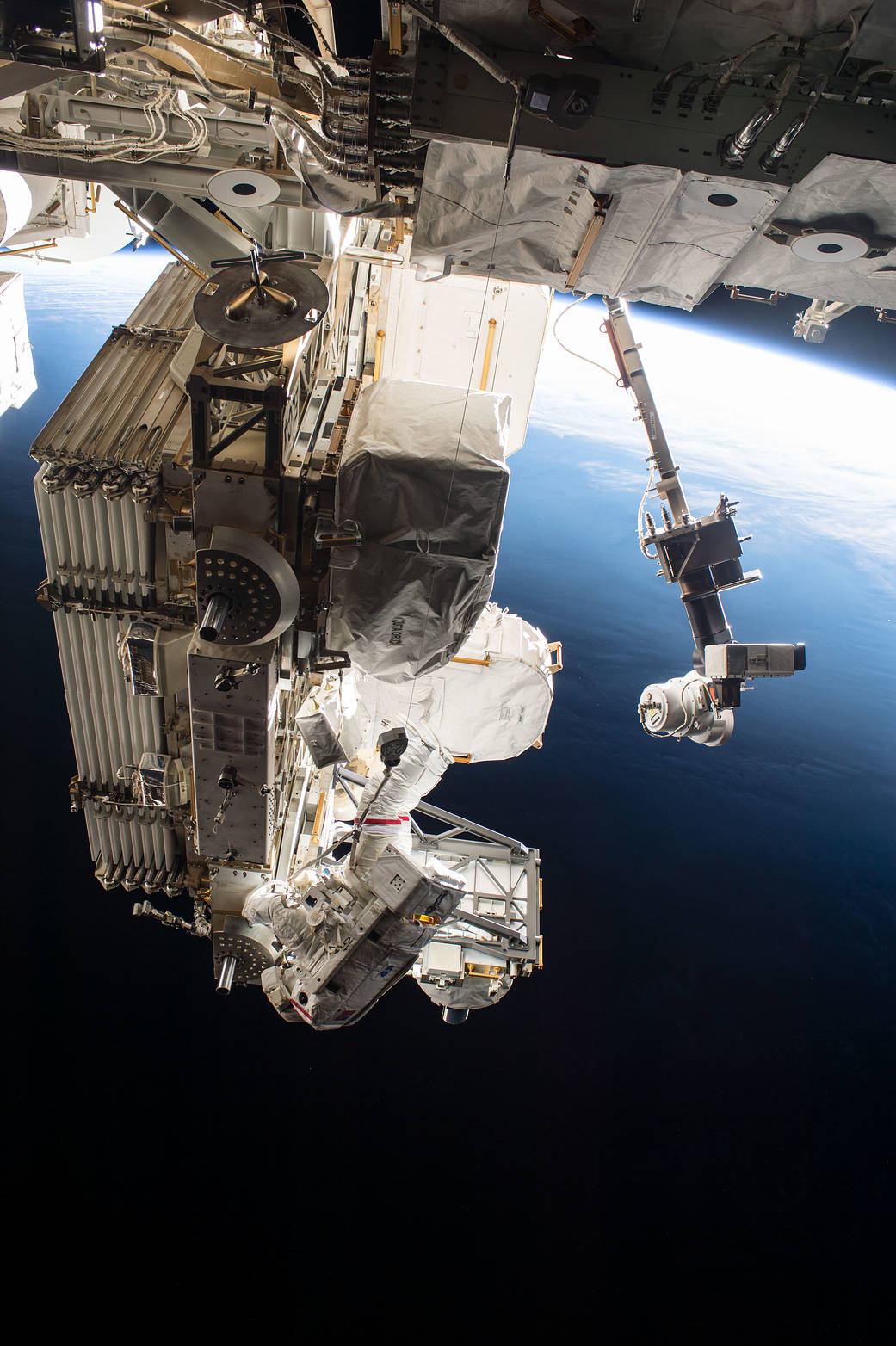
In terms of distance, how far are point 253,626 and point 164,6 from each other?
4.10 meters

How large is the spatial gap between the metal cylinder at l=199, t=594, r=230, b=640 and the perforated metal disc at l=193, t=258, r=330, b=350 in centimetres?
139

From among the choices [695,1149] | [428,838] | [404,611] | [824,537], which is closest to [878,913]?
[695,1149]

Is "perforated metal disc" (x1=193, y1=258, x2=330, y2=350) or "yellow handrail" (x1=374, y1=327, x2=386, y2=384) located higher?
"perforated metal disc" (x1=193, y1=258, x2=330, y2=350)

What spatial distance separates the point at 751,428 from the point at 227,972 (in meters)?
15.0

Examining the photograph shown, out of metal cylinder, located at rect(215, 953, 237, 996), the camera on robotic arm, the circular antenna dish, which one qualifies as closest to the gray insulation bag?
the circular antenna dish

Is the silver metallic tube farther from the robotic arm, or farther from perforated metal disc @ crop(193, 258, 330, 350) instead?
the robotic arm

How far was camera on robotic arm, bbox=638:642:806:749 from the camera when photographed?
7262mm

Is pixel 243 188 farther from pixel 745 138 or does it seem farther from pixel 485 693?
pixel 485 693

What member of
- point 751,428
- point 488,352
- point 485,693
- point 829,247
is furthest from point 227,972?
point 751,428

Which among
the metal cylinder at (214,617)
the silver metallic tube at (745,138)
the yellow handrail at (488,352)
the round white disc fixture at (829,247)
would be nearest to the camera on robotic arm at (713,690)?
the round white disc fixture at (829,247)

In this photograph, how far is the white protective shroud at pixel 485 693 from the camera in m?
6.78

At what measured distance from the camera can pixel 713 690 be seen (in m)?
7.71

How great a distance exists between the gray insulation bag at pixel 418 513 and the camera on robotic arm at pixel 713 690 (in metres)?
3.58

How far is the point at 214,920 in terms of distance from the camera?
664cm
